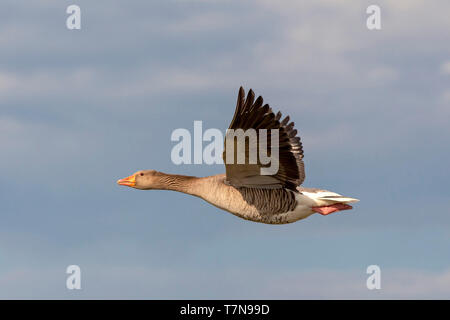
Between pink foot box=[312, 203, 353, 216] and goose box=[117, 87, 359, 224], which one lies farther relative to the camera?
pink foot box=[312, 203, 353, 216]

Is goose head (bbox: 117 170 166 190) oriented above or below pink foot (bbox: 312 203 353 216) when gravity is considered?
above

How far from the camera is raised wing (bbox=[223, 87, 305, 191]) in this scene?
41.2ft

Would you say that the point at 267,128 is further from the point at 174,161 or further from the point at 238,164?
the point at 174,161

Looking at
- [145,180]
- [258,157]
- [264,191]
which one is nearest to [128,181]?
[145,180]

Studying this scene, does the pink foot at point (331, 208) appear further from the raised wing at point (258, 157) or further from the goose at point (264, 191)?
the raised wing at point (258, 157)

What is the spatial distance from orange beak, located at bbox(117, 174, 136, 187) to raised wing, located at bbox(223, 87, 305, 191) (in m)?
2.47

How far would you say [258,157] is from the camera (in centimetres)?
1343

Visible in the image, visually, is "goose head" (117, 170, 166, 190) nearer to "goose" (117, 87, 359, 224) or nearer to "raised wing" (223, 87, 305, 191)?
"goose" (117, 87, 359, 224)

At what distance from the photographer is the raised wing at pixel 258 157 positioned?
41.2ft

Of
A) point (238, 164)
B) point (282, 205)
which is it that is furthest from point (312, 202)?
point (238, 164)

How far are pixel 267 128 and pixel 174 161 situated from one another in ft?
6.39

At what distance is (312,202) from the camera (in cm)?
1448

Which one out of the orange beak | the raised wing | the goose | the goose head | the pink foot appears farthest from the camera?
the orange beak

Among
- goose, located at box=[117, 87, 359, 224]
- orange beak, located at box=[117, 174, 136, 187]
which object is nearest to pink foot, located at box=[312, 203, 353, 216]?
goose, located at box=[117, 87, 359, 224]
